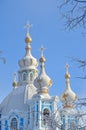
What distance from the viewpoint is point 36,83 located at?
2997 cm

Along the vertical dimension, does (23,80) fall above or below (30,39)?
below

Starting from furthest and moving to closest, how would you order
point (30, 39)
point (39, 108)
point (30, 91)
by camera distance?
point (30, 39) → point (30, 91) → point (39, 108)

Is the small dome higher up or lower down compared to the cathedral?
higher up

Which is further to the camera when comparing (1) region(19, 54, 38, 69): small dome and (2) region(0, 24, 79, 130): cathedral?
(1) region(19, 54, 38, 69): small dome

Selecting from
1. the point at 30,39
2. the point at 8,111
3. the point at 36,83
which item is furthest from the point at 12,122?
the point at 30,39

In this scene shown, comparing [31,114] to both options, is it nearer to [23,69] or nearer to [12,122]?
[12,122]

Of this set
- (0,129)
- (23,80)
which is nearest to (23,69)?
(23,80)

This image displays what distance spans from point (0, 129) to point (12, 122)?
0.91 metres

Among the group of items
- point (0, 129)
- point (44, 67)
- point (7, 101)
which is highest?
point (44, 67)

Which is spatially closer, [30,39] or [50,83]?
[50,83]

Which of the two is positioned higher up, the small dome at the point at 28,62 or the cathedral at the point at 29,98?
the small dome at the point at 28,62

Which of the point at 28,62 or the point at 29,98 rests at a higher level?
the point at 28,62

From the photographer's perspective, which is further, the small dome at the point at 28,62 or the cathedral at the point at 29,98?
the small dome at the point at 28,62

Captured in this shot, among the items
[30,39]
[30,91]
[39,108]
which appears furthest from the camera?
[30,39]
